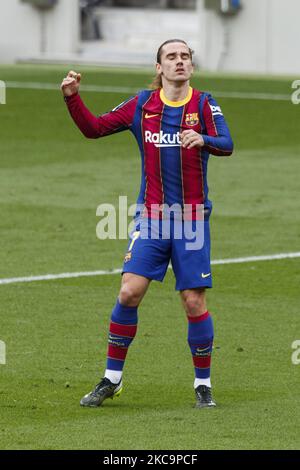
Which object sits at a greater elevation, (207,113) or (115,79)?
(115,79)

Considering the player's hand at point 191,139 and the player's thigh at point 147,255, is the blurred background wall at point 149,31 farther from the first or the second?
the player's hand at point 191,139

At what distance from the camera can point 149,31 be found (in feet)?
147

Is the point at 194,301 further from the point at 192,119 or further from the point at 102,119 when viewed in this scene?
the point at 102,119

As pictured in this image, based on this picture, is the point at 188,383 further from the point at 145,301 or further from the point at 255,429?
the point at 145,301

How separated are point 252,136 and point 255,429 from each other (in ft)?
55.8

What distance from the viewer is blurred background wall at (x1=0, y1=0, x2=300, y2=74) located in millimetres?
41781

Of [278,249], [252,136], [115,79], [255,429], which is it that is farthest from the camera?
[115,79]

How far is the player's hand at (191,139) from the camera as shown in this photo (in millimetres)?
9125

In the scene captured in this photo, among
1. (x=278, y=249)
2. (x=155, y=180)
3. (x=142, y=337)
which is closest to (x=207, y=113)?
(x=155, y=180)

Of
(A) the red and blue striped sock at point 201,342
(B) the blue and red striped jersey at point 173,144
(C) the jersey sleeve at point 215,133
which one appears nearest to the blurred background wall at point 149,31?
(B) the blue and red striped jersey at point 173,144

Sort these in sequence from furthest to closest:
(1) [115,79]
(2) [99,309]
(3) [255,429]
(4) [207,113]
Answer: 1. (1) [115,79]
2. (2) [99,309]
3. (4) [207,113]
4. (3) [255,429]

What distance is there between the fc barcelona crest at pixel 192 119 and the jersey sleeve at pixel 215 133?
51mm

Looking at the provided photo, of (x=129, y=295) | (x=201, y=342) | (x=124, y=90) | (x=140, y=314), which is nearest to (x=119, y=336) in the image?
(x=129, y=295)

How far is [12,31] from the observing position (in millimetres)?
45688
